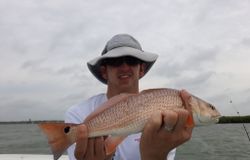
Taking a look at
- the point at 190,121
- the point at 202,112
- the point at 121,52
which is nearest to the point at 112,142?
the point at 190,121

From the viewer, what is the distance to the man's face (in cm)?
398

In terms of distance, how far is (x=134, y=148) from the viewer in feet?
13.3

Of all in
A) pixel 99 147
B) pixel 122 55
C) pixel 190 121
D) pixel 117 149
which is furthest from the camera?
pixel 117 149

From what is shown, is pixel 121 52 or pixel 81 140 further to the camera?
pixel 121 52

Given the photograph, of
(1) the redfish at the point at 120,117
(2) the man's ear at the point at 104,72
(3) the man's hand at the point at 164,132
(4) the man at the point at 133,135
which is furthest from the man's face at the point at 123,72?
(1) the redfish at the point at 120,117

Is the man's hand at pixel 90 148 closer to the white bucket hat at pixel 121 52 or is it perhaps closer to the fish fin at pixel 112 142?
the fish fin at pixel 112 142

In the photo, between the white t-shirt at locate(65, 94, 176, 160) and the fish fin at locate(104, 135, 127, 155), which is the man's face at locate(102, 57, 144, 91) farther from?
the fish fin at locate(104, 135, 127, 155)

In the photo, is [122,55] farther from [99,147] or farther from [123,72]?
[99,147]

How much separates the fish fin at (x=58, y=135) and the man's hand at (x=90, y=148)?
0.37ft

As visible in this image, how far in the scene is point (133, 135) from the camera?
162 inches

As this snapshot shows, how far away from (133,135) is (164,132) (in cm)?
88

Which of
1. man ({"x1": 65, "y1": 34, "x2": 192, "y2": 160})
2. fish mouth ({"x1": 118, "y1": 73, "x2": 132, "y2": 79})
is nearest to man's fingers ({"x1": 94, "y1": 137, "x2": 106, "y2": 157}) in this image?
man ({"x1": 65, "y1": 34, "x2": 192, "y2": 160})

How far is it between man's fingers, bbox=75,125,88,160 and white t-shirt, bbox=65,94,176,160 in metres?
0.54

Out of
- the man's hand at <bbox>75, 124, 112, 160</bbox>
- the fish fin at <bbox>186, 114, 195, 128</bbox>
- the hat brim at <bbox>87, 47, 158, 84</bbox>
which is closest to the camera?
the fish fin at <bbox>186, 114, 195, 128</bbox>
